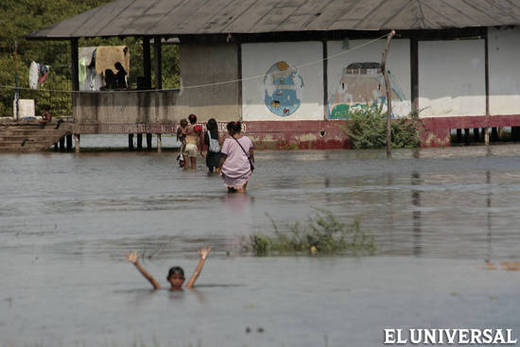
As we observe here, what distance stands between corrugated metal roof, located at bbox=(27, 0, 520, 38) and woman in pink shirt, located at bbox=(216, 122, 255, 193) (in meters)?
15.1

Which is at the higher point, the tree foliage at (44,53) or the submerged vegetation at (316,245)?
the tree foliage at (44,53)

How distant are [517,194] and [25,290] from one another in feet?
36.9

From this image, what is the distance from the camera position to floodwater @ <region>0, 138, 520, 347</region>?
31.0ft

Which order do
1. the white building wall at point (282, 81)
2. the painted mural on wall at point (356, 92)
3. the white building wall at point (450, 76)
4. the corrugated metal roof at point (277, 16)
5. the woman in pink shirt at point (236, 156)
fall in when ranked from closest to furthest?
the woman in pink shirt at point (236, 156) → the corrugated metal roof at point (277, 16) → the white building wall at point (450, 76) → the painted mural on wall at point (356, 92) → the white building wall at point (282, 81)

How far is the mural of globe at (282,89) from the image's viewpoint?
38.2 m

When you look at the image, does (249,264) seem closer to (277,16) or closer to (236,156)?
(236,156)

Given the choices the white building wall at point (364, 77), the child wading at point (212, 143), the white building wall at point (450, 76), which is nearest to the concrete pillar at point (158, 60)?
the white building wall at point (364, 77)

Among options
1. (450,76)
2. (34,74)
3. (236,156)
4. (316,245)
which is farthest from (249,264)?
(34,74)

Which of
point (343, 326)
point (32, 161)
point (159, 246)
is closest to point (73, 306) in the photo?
point (343, 326)

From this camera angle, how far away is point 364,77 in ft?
124

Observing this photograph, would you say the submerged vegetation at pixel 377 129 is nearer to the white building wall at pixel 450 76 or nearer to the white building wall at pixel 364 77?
the white building wall at pixel 364 77

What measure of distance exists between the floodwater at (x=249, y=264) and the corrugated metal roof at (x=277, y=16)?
453 inches

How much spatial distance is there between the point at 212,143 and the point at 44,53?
40.6 meters

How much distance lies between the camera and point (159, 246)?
14.2m
